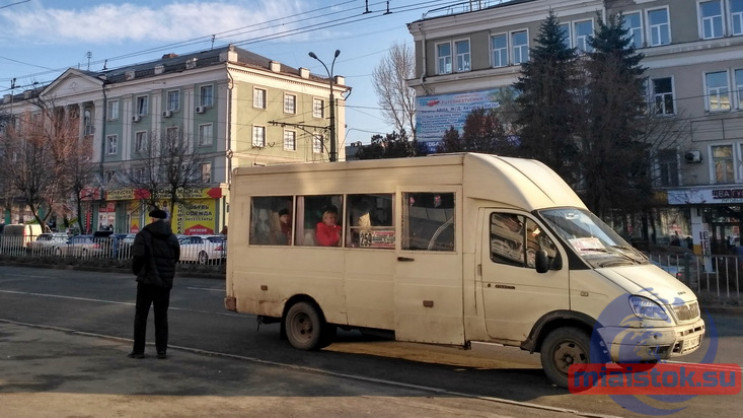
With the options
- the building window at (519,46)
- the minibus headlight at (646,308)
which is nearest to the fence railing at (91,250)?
the minibus headlight at (646,308)

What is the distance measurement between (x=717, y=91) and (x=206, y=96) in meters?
36.4

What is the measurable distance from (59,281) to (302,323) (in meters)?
15.5

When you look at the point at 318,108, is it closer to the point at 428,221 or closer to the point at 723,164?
the point at 723,164

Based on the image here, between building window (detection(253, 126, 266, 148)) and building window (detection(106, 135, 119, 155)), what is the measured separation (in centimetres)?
1395

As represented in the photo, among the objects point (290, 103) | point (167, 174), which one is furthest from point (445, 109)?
point (290, 103)

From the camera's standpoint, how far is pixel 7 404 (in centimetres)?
541

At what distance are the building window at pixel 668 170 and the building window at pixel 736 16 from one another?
7.94 meters

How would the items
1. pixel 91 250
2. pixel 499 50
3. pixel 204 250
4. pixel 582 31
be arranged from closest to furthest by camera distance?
pixel 204 250 → pixel 91 250 → pixel 582 31 → pixel 499 50

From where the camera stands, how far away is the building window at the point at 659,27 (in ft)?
105

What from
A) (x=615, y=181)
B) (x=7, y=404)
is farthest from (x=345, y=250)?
(x=615, y=181)

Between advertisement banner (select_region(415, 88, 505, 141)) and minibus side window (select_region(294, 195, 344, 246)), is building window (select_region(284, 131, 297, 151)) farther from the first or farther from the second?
minibus side window (select_region(294, 195, 344, 246))

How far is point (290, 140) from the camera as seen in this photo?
5119 cm

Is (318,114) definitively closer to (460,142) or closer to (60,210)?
(60,210)

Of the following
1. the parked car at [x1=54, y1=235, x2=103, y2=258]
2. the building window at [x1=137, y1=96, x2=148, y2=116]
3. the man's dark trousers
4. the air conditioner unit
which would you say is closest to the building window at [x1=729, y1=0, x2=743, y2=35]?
the air conditioner unit
